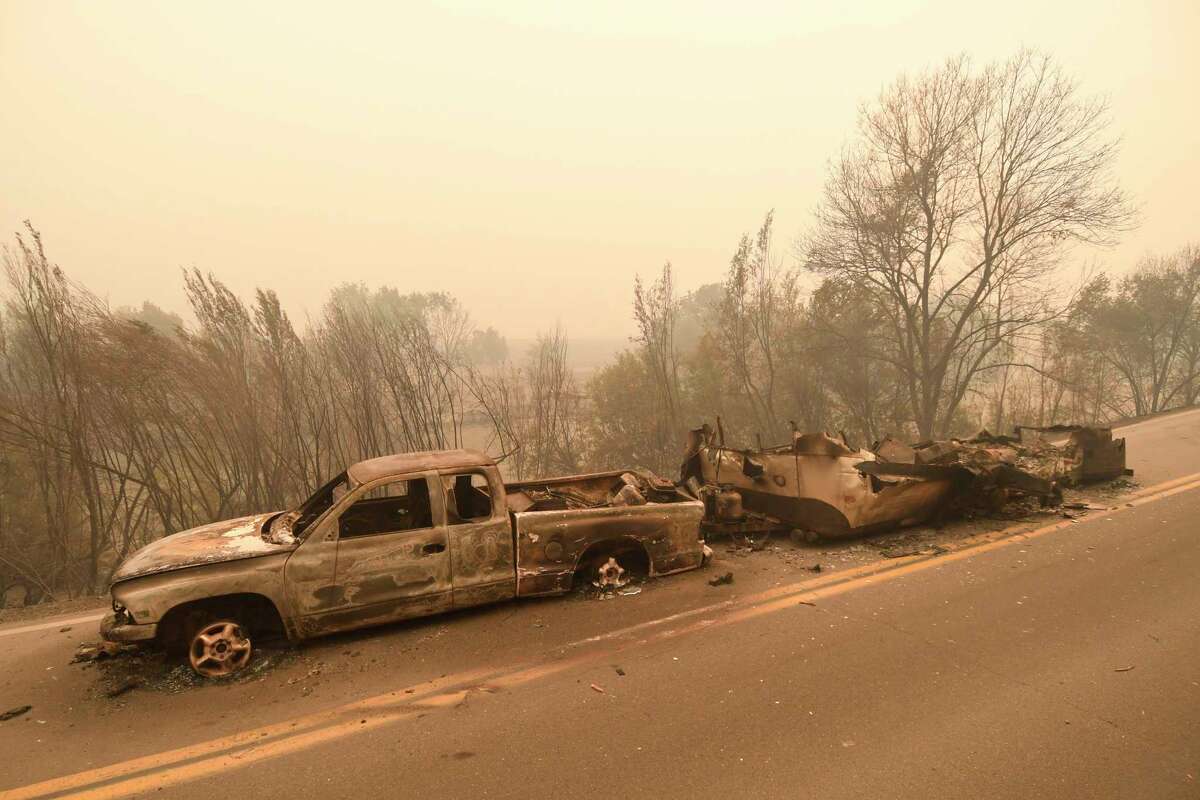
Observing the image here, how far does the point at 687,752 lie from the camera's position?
298 centimetres

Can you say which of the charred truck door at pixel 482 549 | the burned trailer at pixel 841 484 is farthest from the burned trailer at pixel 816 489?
the charred truck door at pixel 482 549

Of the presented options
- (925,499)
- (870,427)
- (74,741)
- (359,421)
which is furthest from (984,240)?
(74,741)

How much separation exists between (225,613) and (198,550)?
20.6 inches

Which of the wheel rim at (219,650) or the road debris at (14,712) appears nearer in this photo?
the road debris at (14,712)

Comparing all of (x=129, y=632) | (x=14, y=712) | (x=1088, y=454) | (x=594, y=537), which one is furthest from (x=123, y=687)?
(x=1088, y=454)

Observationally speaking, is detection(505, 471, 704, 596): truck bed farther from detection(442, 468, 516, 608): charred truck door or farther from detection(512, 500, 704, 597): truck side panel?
detection(442, 468, 516, 608): charred truck door

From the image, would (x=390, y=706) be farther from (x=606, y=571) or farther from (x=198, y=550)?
(x=606, y=571)

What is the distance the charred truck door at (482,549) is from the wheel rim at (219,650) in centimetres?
156

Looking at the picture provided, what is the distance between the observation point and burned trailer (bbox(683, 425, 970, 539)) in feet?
20.1

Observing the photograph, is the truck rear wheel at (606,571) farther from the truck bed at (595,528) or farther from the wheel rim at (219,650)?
the wheel rim at (219,650)

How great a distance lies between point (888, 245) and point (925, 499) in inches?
578

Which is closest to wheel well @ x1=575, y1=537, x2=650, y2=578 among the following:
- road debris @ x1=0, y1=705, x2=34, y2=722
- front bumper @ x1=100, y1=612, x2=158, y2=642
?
front bumper @ x1=100, y1=612, x2=158, y2=642

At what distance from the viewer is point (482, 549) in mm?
4645

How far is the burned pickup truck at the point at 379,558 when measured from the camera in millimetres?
3893
